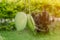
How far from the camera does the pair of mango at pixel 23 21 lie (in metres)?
0.88

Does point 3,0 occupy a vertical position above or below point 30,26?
above

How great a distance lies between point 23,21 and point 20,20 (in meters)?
0.02

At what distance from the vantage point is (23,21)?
0.88 m

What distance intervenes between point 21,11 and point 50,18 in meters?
0.16

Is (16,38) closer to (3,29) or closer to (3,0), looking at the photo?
(3,29)

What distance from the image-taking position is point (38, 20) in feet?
3.07

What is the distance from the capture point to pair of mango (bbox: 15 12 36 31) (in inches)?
34.8

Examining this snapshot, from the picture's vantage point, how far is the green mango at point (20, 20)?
2.89ft

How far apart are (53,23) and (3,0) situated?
287mm

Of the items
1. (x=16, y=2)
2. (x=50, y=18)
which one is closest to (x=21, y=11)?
(x=16, y=2)

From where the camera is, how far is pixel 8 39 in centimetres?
93

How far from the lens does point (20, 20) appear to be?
34.8 inches

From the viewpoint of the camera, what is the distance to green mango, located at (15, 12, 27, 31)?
2.89 ft

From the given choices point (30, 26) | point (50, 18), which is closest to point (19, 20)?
point (30, 26)
